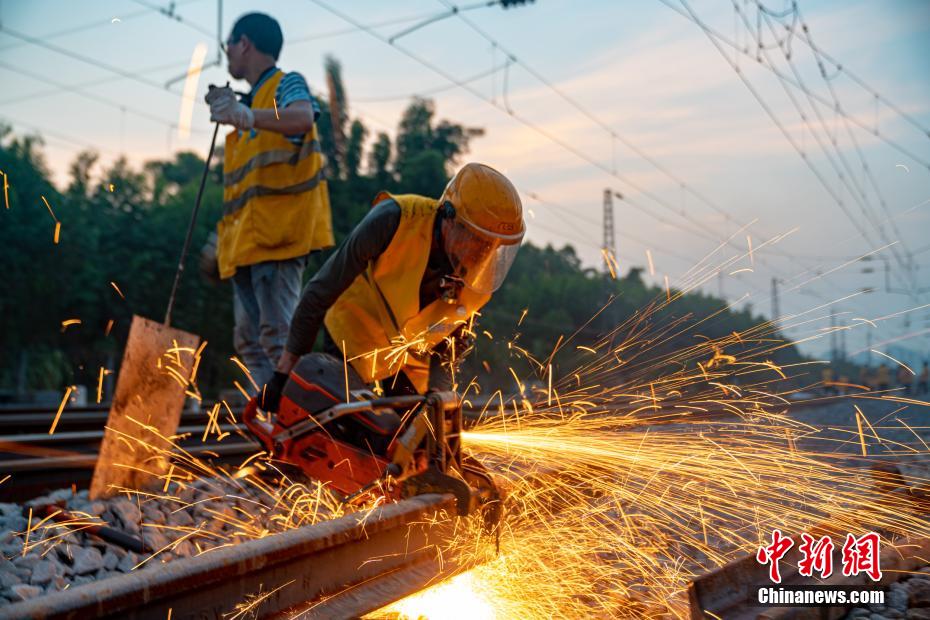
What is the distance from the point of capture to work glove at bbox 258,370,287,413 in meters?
3.43

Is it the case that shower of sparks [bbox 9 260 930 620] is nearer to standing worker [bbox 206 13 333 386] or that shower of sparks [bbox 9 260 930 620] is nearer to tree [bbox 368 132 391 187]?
standing worker [bbox 206 13 333 386]

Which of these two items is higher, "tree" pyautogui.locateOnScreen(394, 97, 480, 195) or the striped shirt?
"tree" pyautogui.locateOnScreen(394, 97, 480, 195)

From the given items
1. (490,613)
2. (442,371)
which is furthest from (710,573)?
(442,371)

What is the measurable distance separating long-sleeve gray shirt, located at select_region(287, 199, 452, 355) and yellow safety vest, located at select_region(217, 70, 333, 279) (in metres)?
0.93

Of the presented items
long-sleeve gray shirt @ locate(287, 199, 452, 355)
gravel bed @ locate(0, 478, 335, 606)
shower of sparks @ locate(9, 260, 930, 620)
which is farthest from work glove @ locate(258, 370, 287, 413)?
gravel bed @ locate(0, 478, 335, 606)

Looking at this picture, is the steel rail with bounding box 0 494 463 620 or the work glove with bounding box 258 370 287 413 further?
the work glove with bounding box 258 370 287 413

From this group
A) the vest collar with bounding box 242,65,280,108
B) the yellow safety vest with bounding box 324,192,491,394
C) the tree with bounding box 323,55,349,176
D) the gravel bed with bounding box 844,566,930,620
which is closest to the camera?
the gravel bed with bounding box 844,566,930,620

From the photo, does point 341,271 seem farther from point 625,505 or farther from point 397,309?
point 625,505

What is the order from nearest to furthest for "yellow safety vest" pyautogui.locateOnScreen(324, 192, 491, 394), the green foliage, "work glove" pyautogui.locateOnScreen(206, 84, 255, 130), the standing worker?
"yellow safety vest" pyautogui.locateOnScreen(324, 192, 491, 394) < "work glove" pyautogui.locateOnScreen(206, 84, 255, 130) < the standing worker < the green foliage

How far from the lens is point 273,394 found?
3.45 m

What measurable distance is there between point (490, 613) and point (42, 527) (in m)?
1.93

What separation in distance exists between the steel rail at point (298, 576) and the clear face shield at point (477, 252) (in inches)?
45.3

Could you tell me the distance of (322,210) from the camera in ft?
15.0

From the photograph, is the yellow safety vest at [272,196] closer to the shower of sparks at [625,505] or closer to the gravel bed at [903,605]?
the shower of sparks at [625,505]
